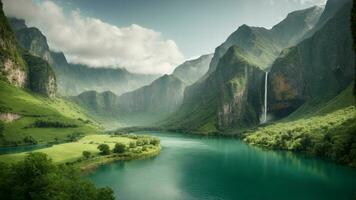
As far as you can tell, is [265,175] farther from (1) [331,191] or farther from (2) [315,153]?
(2) [315,153]

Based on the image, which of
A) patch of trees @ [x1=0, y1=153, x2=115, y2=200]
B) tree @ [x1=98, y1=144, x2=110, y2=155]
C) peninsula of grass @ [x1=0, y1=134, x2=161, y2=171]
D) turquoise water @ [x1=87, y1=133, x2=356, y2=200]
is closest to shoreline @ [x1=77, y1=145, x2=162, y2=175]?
peninsula of grass @ [x1=0, y1=134, x2=161, y2=171]

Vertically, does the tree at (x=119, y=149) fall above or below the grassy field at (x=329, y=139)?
below

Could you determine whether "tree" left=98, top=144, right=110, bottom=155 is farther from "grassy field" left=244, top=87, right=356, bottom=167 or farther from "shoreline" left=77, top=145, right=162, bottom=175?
"grassy field" left=244, top=87, right=356, bottom=167

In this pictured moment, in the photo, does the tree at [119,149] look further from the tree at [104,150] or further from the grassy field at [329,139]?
the grassy field at [329,139]

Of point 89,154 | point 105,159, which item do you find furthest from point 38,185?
point 105,159

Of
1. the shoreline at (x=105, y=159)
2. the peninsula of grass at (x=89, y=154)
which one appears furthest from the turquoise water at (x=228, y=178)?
the peninsula of grass at (x=89, y=154)

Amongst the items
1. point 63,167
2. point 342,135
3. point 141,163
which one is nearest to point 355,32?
point 342,135

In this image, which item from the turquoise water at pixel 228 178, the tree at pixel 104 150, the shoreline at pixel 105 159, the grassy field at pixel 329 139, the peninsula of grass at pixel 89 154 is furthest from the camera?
the tree at pixel 104 150
